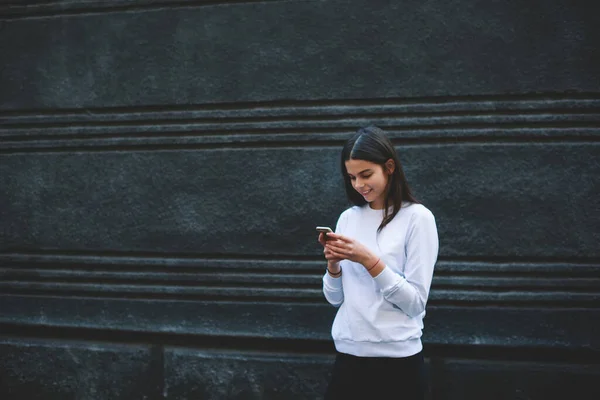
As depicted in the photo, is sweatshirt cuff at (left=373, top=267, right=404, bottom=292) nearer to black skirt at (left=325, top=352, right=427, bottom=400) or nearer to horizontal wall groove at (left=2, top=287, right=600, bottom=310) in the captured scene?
black skirt at (left=325, top=352, right=427, bottom=400)

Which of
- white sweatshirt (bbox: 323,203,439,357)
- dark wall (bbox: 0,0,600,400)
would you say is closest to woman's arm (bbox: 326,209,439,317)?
white sweatshirt (bbox: 323,203,439,357)

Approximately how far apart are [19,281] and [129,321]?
83 cm

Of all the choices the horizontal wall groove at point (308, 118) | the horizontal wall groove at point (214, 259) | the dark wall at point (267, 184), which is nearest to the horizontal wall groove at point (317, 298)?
the dark wall at point (267, 184)

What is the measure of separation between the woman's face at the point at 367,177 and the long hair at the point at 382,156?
0.02 metres

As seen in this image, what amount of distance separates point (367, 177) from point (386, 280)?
40 centimetres

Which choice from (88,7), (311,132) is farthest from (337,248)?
(88,7)

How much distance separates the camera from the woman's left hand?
2047mm

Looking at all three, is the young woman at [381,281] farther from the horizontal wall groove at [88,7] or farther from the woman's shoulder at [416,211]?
the horizontal wall groove at [88,7]

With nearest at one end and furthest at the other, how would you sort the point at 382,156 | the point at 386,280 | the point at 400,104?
the point at 386,280 < the point at 382,156 < the point at 400,104

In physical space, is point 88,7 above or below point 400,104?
above

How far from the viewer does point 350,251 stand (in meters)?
2.05

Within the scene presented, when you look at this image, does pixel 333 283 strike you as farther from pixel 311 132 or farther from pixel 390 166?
pixel 311 132

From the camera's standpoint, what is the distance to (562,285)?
10.4 ft

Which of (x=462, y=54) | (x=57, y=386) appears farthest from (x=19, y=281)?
(x=462, y=54)
